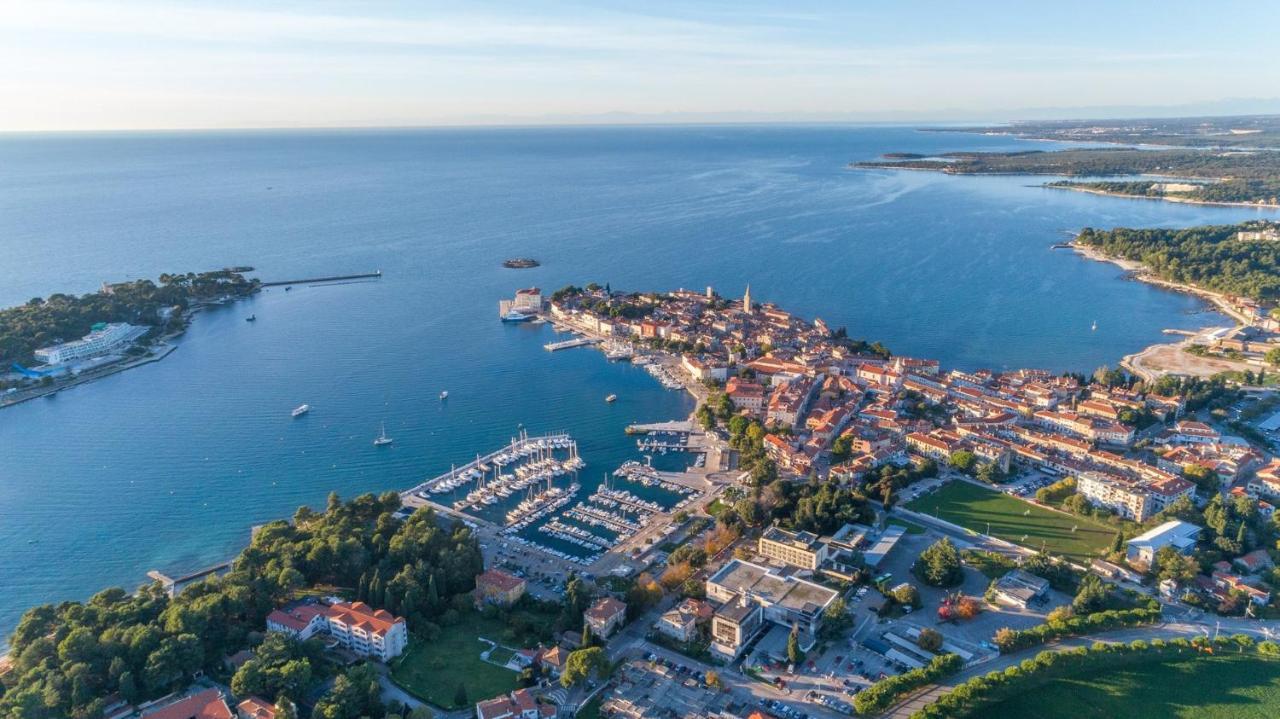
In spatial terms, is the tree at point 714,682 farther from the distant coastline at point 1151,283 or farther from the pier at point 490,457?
the distant coastline at point 1151,283

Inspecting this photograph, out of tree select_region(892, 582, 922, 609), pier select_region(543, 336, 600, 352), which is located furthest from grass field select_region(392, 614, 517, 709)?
pier select_region(543, 336, 600, 352)

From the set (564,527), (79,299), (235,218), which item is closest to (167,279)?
(79,299)

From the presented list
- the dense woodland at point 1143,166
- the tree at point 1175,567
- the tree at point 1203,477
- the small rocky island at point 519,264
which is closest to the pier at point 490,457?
the tree at point 1175,567

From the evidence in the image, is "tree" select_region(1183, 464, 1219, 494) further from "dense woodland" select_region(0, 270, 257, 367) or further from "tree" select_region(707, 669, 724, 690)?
"dense woodland" select_region(0, 270, 257, 367)

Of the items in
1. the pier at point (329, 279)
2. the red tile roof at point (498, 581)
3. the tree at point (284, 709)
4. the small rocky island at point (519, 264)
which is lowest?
the red tile roof at point (498, 581)

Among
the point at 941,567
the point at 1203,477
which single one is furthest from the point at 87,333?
the point at 1203,477

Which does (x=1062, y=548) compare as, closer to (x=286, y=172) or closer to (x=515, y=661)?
(x=515, y=661)
